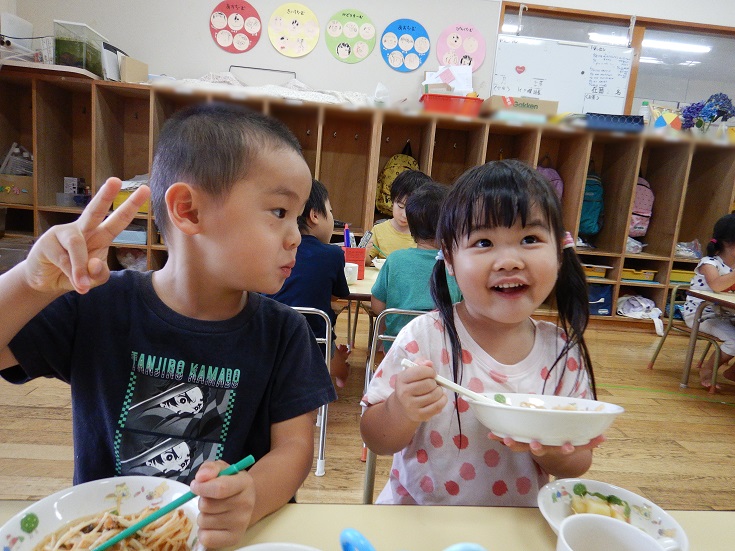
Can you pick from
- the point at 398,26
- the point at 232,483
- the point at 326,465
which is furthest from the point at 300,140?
the point at 326,465

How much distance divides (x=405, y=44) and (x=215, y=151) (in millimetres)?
158

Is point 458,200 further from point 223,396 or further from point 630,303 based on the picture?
point 223,396

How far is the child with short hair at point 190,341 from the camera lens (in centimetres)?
38

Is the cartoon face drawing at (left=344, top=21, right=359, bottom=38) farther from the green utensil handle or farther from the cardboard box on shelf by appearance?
the green utensil handle

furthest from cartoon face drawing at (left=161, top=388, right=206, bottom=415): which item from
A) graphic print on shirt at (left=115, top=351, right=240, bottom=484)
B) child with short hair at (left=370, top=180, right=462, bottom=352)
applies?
child with short hair at (left=370, top=180, right=462, bottom=352)

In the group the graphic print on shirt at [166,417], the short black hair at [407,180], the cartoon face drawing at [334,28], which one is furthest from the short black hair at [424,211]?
the cartoon face drawing at [334,28]

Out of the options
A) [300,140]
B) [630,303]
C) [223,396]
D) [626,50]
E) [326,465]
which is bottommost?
[326,465]

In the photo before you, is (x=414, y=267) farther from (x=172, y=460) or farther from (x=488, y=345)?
(x=172, y=460)

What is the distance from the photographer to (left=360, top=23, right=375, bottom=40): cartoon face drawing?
0.33m

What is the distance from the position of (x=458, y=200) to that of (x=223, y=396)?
407mm

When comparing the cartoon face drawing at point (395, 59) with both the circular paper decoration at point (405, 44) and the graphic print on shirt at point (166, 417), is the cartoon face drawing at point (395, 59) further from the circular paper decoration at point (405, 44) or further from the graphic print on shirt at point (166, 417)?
the graphic print on shirt at point (166, 417)

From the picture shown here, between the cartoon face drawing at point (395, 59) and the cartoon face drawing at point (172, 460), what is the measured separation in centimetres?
49

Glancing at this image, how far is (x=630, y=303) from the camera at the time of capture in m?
0.54

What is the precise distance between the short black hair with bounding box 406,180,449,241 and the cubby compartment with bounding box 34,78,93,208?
40.2 inches
